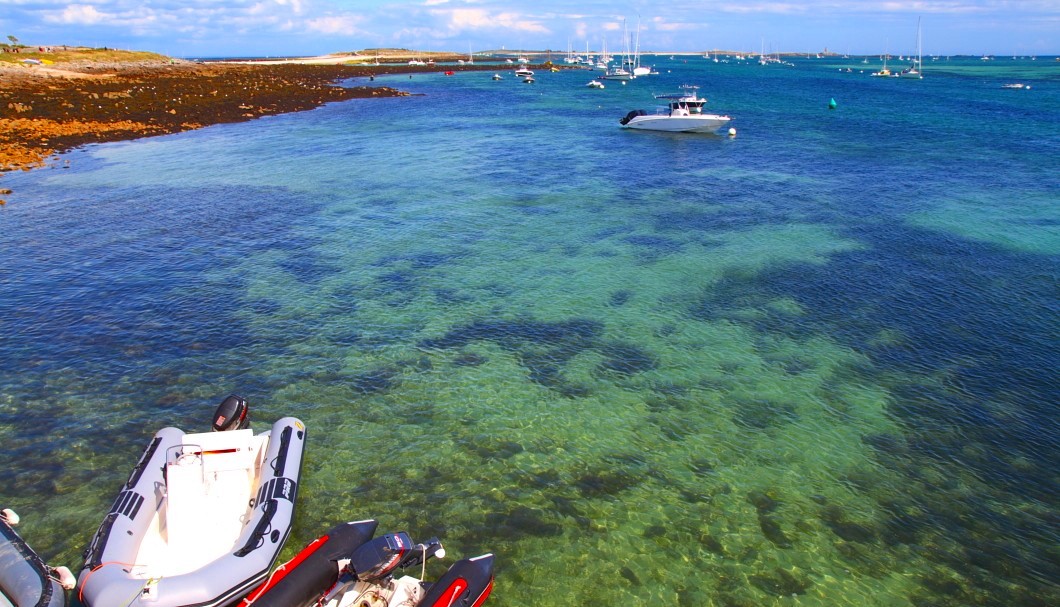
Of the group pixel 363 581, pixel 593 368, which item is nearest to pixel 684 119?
pixel 593 368

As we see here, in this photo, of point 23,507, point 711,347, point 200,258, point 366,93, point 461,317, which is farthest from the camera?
point 366,93

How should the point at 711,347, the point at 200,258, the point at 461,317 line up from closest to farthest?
the point at 711,347
the point at 461,317
the point at 200,258

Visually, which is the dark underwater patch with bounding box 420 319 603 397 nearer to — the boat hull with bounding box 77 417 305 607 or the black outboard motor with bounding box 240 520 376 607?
the boat hull with bounding box 77 417 305 607

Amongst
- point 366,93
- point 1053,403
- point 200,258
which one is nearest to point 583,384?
point 1053,403

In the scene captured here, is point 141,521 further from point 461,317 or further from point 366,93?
point 366,93

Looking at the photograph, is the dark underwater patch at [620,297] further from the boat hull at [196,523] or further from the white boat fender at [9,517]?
the white boat fender at [9,517]

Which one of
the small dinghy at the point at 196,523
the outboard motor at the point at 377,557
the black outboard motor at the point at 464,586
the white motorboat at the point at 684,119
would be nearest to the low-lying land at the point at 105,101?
the small dinghy at the point at 196,523

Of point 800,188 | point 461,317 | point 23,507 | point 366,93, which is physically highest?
point 366,93
